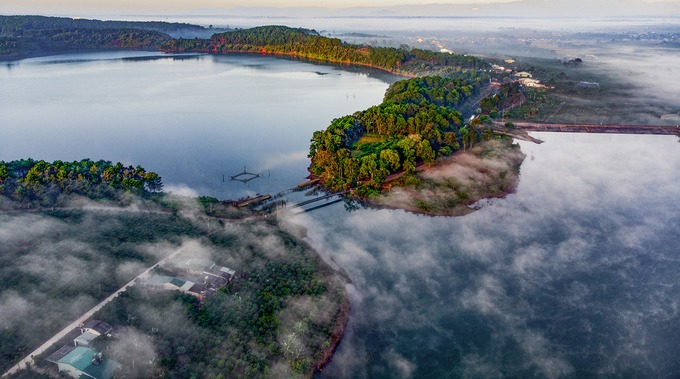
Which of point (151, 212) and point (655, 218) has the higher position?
point (151, 212)

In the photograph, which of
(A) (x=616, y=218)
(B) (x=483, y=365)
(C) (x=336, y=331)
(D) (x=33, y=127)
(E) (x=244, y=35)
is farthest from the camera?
(E) (x=244, y=35)

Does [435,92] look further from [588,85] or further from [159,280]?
[159,280]

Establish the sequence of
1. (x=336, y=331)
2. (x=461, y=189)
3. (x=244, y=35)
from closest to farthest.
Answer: (x=336, y=331)
(x=461, y=189)
(x=244, y=35)

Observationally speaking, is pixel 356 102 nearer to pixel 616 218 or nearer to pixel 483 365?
pixel 616 218

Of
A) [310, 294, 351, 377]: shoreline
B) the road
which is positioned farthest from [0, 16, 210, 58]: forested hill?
[310, 294, 351, 377]: shoreline

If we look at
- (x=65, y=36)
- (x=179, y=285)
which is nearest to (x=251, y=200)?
(x=179, y=285)

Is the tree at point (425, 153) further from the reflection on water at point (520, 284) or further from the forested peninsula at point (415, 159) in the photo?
the reflection on water at point (520, 284)

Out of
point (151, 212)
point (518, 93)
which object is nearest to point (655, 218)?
point (151, 212)
